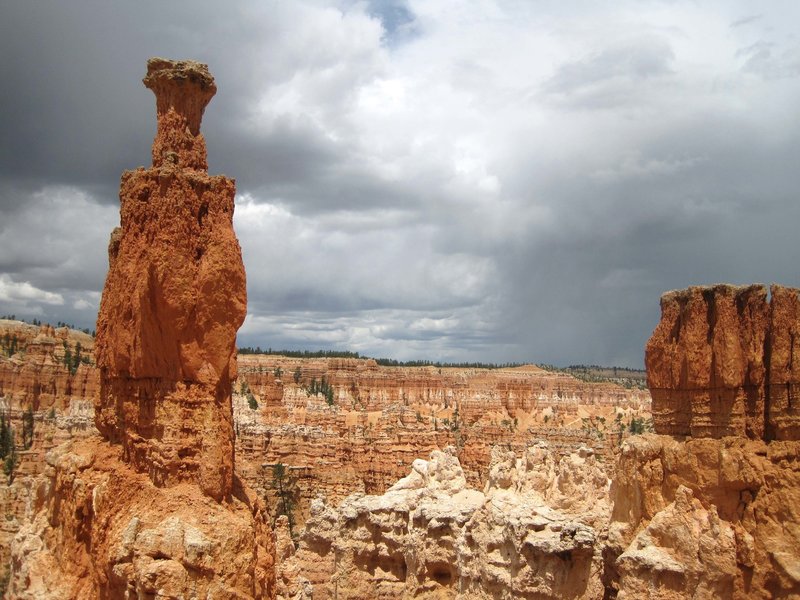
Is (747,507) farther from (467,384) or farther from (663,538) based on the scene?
(467,384)

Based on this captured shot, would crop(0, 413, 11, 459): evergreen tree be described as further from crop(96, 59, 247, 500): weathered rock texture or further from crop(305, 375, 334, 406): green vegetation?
crop(305, 375, 334, 406): green vegetation

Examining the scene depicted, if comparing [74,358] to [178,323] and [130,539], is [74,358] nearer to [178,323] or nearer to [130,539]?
[178,323]

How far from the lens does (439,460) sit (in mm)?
19688

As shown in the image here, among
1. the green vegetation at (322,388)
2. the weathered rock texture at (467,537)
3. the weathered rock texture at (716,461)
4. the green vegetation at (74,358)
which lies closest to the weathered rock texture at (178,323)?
the weathered rock texture at (467,537)

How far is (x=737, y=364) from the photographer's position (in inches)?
495

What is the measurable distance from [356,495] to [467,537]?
5.07 metres

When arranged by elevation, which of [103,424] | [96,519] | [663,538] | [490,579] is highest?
[103,424]

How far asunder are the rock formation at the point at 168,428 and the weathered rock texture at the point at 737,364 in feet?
26.1

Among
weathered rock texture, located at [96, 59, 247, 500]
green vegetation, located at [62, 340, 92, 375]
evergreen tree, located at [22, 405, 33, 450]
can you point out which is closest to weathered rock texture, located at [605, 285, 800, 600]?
weathered rock texture, located at [96, 59, 247, 500]

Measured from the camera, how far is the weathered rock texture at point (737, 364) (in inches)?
490

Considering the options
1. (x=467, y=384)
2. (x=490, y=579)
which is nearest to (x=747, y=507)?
(x=490, y=579)

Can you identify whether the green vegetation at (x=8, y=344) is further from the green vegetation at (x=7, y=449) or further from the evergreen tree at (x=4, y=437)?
the green vegetation at (x=7, y=449)

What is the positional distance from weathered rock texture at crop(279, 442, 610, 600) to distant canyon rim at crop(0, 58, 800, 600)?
5 centimetres

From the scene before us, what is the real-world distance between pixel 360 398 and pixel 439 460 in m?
79.8
